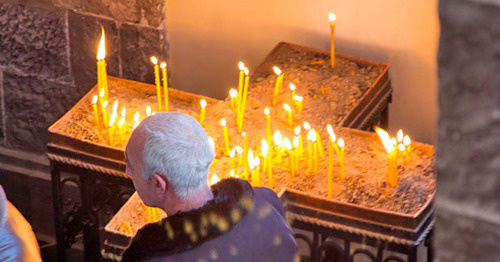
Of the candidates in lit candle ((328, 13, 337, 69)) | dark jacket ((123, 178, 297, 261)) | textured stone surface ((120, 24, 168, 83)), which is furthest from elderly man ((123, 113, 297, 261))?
textured stone surface ((120, 24, 168, 83))

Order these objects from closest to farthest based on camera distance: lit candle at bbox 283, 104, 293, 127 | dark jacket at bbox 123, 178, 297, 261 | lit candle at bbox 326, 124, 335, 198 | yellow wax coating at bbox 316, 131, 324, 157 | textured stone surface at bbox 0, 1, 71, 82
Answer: dark jacket at bbox 123, 178, 297, 261 → lit candle at bbox 326, 124, 335, 198 → yellow wax coating at bbox 316, 131, 324, 157 → lit candle at bbox 283, 104, 293, 127 → textured stone surface at bbox 0, 1, 71, 82

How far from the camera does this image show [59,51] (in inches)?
182

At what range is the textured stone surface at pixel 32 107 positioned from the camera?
477 cm

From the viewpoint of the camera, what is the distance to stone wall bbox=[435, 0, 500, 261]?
102cm

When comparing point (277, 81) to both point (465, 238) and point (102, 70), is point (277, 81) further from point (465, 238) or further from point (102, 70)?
point (465, 238)

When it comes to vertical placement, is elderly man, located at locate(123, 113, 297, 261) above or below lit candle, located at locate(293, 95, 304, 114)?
above

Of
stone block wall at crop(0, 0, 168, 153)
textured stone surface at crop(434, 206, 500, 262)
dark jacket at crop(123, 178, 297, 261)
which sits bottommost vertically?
stone block wall at crop(0, 0, 168, 153)

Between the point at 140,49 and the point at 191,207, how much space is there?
7.02 ft

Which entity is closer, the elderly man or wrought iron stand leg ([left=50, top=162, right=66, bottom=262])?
the elderly man

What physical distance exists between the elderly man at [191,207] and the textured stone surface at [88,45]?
200cm

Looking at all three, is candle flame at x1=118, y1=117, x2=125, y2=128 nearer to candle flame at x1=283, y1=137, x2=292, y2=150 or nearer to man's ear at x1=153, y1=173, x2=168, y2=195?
candle flame at x1=283, y1=137, x2=292, y2=150

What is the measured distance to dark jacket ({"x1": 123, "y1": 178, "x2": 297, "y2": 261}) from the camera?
2.33m

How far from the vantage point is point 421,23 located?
4.05 m

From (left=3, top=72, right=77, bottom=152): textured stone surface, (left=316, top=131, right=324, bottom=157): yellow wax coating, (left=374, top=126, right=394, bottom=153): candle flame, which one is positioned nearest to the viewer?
(left=374, top=126, right=394, bottom=153): candle flame
